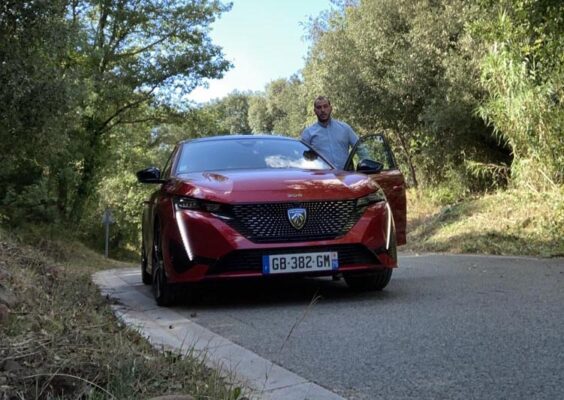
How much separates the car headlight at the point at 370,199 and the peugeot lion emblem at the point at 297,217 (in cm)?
50

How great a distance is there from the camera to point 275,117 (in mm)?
67438

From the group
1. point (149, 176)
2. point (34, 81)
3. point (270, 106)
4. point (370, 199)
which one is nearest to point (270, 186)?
point (370, 199)

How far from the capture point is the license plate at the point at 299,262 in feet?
16.3

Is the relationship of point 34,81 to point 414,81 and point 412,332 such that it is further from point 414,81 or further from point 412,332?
point 412,332

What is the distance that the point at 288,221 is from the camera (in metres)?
5.04

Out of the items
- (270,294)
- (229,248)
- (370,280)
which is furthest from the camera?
(270,294)

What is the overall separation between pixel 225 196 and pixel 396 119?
1644cm

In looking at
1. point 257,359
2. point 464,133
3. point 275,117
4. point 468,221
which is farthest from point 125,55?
point 275,117

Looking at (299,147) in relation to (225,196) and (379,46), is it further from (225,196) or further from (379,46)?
(379,46)

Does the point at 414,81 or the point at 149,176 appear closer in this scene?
the point at 149,176

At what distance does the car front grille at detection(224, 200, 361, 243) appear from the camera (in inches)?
196

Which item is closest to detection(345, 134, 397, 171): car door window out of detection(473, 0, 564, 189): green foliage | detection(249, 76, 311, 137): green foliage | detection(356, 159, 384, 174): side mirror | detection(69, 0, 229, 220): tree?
detection(356, 159, 384, 174): side mirror

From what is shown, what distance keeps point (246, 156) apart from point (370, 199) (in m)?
1.43

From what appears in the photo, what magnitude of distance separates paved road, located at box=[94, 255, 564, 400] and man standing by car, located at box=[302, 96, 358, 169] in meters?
1.64
